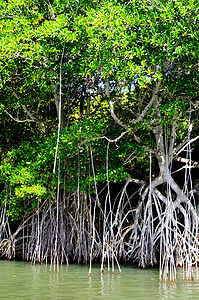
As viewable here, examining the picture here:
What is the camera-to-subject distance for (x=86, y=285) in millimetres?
5680

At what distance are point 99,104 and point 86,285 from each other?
4396 millimetres

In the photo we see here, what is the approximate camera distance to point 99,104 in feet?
30.2

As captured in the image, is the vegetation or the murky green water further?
the vegetation

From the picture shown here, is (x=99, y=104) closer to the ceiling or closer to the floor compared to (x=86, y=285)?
closer to the ceiling

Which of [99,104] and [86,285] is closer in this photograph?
[86,285]

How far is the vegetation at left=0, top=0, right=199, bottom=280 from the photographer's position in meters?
6.59

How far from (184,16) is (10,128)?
4205mm

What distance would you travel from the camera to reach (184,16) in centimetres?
656

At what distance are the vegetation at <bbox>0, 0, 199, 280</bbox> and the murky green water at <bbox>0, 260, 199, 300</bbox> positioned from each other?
30 centimetres

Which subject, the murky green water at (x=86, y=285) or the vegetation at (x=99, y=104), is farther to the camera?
the vegetation at (x=99, y=104)

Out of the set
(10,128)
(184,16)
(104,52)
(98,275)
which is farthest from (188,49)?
(10,128)

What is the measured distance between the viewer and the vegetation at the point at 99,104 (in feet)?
21.6

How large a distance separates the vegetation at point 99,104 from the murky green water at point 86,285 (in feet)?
0.98

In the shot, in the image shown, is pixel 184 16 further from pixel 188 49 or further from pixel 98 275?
pixel 98 275
